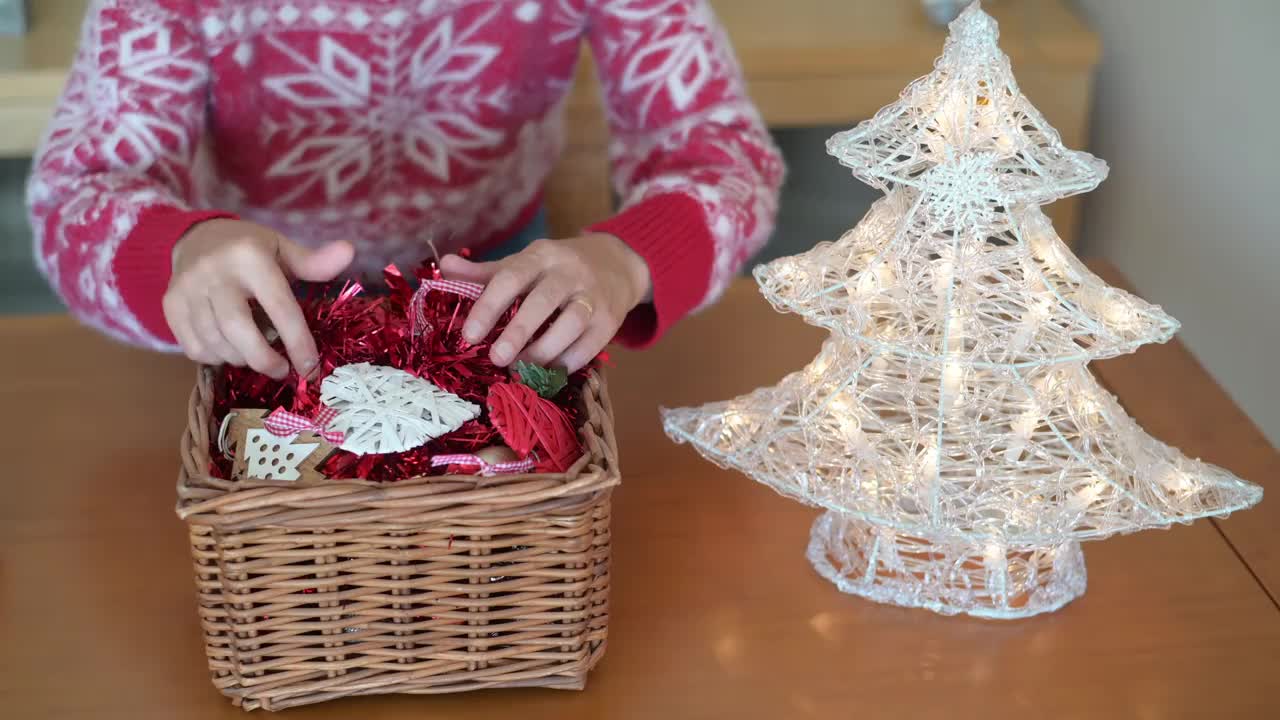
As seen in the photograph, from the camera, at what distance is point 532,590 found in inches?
26.2

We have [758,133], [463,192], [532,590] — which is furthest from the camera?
[463,192]

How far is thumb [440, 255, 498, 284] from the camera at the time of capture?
0.80 meters

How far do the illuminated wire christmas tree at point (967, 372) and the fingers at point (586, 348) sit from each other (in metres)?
0.10

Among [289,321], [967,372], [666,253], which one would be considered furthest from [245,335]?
[967,372]

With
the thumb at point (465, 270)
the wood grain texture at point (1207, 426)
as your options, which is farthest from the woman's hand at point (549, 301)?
the wood grain texture at point (1207, 426)

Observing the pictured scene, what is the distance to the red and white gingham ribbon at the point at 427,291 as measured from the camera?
778 mm

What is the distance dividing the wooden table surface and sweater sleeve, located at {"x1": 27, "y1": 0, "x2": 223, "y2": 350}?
11 centimetres

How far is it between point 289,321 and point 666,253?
29 cm

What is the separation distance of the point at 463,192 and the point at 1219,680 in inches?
30.9

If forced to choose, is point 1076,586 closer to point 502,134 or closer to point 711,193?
point 711,193

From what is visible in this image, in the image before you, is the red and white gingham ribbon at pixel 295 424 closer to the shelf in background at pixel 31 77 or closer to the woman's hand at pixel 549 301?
the woman's hand at pixel 549 301

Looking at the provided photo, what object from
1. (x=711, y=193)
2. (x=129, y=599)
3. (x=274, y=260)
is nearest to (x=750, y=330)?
(x=711, y=193)

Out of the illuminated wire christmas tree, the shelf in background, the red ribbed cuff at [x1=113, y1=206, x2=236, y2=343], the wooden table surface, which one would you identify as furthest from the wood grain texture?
the shelf in background

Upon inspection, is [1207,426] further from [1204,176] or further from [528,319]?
[528,319]
